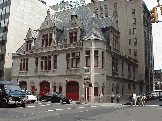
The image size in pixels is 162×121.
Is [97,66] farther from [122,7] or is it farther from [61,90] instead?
[122,7]

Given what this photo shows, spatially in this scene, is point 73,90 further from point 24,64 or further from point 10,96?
point 10,96

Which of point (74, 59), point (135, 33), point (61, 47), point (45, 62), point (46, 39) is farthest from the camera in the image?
point (135, 33)

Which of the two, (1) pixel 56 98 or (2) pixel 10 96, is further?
(1) pixel 56 98

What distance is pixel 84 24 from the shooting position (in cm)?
3581

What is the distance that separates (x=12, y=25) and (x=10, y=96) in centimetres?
2950

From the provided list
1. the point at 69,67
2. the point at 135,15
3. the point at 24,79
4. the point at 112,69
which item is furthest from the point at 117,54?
the point at 135,15

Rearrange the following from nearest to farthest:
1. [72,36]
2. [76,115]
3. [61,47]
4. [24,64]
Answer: [76,115] < [72,36] < [61,47] < [24,64]

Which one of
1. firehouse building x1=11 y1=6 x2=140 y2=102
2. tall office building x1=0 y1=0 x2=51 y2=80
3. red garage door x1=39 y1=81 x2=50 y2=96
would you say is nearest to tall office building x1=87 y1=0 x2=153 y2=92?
firehouse building x1=11 y1=6 x2=140 y2=102

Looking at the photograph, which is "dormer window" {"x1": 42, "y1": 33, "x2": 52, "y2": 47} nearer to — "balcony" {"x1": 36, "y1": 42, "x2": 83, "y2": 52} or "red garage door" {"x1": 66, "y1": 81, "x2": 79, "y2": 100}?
"balcony" {"x1": 36, "y1": 42, "x2": 83, "y2": 52}

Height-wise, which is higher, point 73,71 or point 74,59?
point 74,59

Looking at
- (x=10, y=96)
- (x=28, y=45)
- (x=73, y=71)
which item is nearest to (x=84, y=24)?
(x=73, y=71)

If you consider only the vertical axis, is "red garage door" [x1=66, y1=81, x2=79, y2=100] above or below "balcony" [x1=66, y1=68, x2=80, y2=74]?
below

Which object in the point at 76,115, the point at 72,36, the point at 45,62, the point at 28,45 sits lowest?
the point at 76,115

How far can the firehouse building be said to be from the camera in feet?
104
